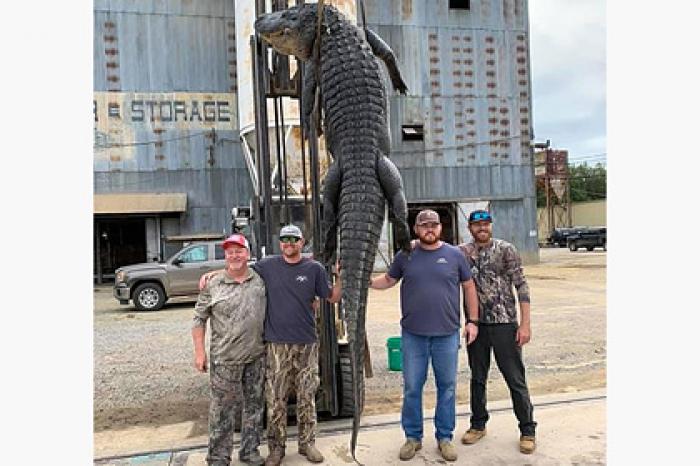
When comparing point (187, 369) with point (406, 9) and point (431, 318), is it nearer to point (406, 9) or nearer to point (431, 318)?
point (431, 318)

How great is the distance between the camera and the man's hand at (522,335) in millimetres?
3686

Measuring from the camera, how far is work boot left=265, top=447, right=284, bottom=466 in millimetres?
3471

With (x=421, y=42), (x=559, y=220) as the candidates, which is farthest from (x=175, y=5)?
(x=559, y=220)

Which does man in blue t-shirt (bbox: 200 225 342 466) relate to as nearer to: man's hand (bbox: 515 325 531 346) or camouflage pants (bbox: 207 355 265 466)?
camouflage pants (bbox: 207 355 265 466)

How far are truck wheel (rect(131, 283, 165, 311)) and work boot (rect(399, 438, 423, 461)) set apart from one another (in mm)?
8679

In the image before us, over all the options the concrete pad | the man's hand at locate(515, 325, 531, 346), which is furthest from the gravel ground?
the man's hand at locate(515, 325, 531, 346)

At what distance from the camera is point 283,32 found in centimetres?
296

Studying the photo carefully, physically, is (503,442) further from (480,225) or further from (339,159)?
(339,159)

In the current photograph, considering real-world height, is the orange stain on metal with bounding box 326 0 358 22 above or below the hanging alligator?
above

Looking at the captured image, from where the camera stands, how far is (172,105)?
16.3 metres

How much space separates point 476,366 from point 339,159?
1.83 metres

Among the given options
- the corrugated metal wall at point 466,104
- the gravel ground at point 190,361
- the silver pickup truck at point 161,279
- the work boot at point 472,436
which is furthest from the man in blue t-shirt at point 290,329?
the corrugated metal wall at point 466,104

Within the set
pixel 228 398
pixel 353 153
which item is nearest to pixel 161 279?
pixel 228 398

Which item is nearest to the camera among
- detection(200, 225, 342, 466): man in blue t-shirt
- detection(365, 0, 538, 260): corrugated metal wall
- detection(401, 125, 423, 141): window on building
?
detection(200, 225, 342, 466): man in blue t-shirt
